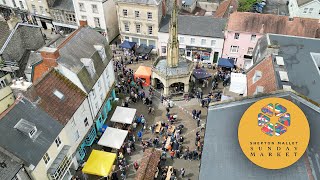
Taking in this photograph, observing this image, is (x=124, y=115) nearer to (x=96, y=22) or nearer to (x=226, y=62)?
(x=226, y=62)

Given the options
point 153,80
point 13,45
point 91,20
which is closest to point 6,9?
point 91,20

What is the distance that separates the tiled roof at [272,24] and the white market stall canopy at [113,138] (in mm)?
23362

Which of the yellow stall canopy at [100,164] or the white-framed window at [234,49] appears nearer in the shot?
the yellow stall canopy at [100,164]

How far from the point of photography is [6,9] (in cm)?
6047

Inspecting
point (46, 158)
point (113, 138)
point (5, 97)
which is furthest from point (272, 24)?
point (5, 97)

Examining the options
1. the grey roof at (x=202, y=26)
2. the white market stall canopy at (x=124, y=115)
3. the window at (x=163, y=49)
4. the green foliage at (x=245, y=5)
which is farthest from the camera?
the green foliage at (x=245, y=5)

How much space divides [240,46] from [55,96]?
1164 inches

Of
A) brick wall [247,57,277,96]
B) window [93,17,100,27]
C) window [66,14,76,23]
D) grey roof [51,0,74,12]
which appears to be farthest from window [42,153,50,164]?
window [66,14,76,23]

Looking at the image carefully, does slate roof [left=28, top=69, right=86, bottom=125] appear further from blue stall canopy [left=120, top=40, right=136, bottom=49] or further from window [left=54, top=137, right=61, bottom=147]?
blue stall canopy [left=120, top=40, right=136, bottom=49]

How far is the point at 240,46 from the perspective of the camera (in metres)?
44.2

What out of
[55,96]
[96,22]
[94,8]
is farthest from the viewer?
[96,22]

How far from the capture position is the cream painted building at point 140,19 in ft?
149

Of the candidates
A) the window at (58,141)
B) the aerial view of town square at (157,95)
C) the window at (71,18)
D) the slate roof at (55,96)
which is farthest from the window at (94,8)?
the window at (58,141)

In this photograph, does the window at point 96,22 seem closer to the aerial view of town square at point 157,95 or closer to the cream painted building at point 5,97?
the aerial view of town square at point 157,95
